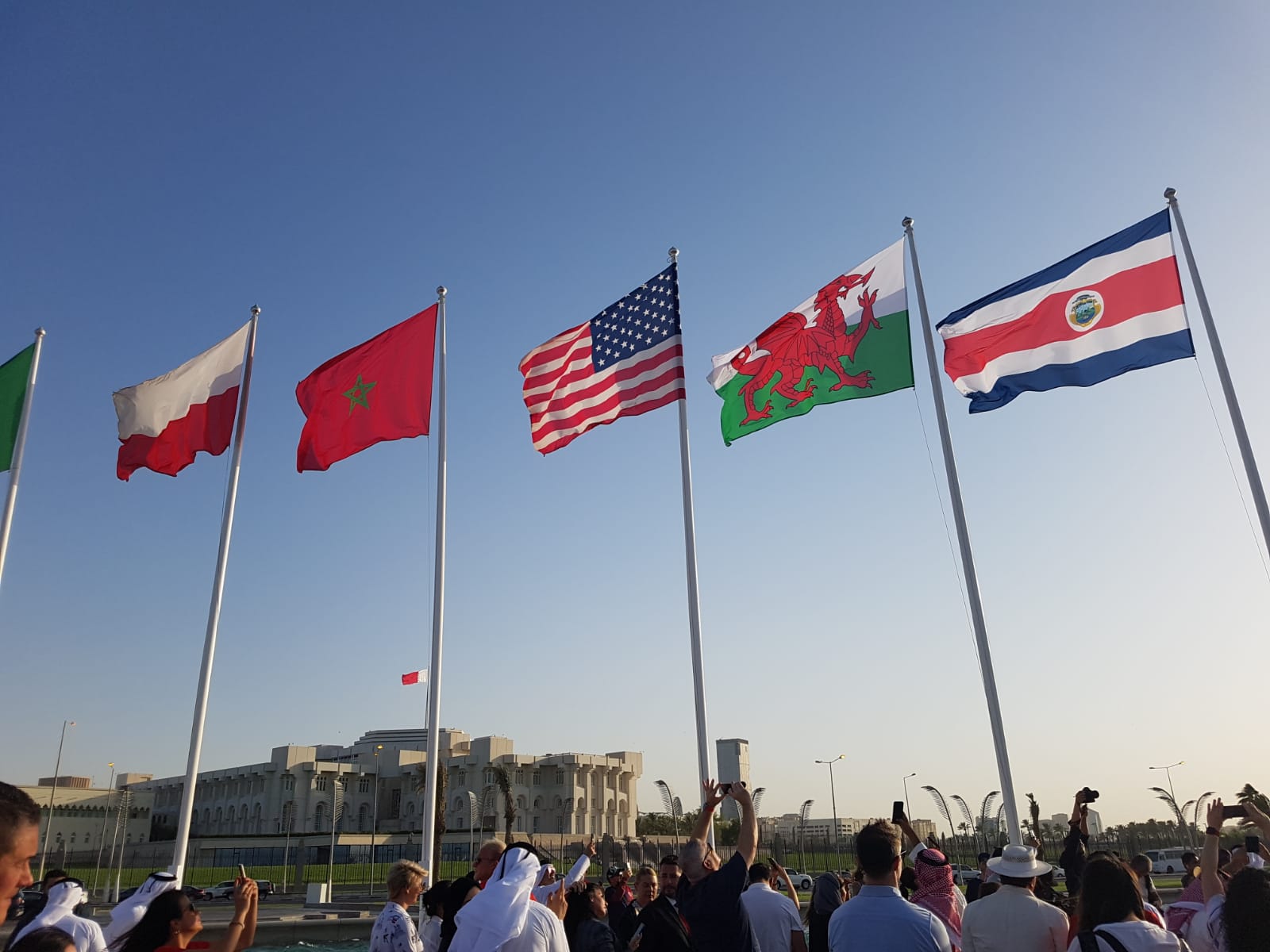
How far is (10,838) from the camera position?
2867mm

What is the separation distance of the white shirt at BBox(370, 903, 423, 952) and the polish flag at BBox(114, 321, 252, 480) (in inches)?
462

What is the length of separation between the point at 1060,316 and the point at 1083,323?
0.32 meters

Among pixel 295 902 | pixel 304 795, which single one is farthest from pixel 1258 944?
pixel 304 795

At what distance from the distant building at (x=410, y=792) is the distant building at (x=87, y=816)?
3.47m

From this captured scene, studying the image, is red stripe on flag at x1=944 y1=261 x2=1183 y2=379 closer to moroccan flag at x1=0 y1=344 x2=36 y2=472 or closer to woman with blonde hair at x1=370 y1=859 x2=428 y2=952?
woman with blonde hair at x1=370 y1=859 x2=428 y2=952

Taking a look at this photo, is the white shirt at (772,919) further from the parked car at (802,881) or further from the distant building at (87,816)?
the distant building at (87,816)

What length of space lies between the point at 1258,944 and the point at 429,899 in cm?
628

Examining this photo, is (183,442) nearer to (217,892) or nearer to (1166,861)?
(217,892)

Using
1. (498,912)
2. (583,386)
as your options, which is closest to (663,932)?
(498,912)

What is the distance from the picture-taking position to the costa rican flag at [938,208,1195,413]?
13328mm

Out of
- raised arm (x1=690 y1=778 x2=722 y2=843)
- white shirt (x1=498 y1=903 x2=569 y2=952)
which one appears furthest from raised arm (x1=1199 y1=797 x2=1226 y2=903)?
white shirt (x1=498 y1=903 x2=569 y2=952)

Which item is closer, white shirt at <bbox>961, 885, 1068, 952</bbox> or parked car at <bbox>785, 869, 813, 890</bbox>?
white shirt at <bbox>961, 885, 1068, 952</bbox>

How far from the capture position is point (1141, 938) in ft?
15.1

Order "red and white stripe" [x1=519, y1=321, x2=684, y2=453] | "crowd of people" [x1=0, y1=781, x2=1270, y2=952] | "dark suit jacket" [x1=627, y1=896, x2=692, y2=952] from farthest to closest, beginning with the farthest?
"red and white stripe" [x1=519, y1=321, x2=684, y2=453]
"dark suit jacket" [x1=627, y1=896, x2=692, y2=952]
"crowd of people" [x1=0, y1=781, x2=1270, y2=952]
